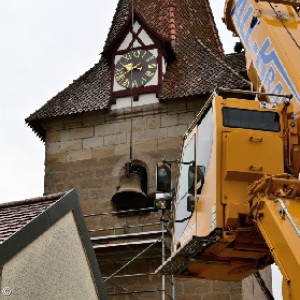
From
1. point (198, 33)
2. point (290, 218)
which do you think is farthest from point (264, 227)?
point (198, 33)

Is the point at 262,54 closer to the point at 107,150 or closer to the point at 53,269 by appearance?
the point at 53,269

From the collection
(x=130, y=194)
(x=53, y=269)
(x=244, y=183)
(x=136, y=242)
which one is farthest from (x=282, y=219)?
(x=130, y=194)

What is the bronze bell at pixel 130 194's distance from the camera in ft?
58.9

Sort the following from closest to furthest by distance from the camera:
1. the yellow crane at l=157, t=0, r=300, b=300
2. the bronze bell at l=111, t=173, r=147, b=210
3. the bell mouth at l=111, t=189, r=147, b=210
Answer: the yellow crane at l=157, t=0, r=300, b=300
the bronze bell at l=111, t=173, r=147, b=210
the bell mouth at l=111, t=189, r=147, b=210

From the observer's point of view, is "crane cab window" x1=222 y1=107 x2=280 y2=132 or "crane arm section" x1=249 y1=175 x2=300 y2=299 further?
"crane cab window" x1=222 y1=107 x2=280 y2=132

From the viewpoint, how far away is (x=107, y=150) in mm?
20328

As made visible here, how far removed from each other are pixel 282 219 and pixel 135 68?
44.4 feet

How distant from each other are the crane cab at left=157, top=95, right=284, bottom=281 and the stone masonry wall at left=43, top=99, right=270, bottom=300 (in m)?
8.17

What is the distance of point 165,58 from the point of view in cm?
2177

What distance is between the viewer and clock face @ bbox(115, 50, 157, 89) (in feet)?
69.1

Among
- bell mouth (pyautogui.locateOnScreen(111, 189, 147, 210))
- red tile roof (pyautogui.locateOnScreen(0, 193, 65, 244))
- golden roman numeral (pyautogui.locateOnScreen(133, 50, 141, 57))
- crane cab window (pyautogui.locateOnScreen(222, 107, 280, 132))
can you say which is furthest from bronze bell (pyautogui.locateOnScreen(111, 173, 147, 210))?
crane cab window (pyautogui.locateOnScreen(222, 107, 280, 132))

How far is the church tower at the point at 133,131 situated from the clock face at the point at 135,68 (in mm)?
26

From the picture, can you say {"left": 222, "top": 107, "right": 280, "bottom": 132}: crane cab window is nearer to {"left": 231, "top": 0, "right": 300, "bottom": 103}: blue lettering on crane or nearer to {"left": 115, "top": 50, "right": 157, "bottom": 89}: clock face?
{"left": 231, "top": 0, "right": 300, "bottom": 103}: blue lettering on crane

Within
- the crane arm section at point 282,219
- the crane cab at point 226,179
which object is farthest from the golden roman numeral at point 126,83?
the crane arm section at point 282,219
